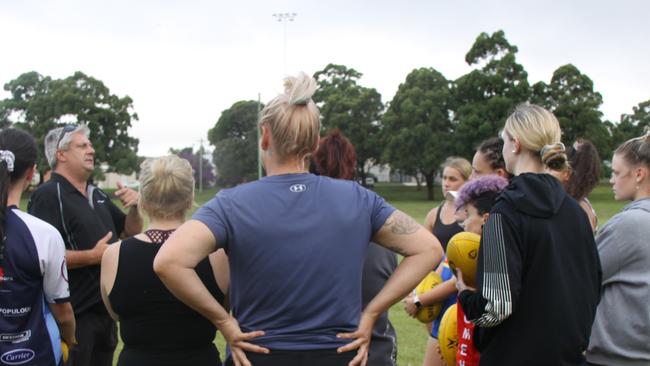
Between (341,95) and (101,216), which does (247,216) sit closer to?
(101,216)

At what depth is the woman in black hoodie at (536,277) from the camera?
2.72 meters

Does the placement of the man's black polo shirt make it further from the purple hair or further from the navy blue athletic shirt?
the purple hair

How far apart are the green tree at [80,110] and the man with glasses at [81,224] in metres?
50.0

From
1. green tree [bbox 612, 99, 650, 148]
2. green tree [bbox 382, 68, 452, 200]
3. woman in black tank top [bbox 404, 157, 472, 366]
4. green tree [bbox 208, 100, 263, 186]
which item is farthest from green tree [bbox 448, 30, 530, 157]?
woman in black tank top [bbox 404, 157, 472, 366]

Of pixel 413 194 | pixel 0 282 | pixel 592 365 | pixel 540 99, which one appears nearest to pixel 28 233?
pixel 0 282

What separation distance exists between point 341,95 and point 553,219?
2194 inches

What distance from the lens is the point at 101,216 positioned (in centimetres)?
497

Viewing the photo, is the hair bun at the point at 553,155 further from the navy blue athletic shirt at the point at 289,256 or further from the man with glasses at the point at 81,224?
the man with glasses at the point at 81,224

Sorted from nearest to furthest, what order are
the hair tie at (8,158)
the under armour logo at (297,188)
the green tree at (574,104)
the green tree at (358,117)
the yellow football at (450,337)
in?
the under armour logo at (297,188) → the hair tie at (8,158) → the yellow football at (450,337) → the green tree at (574,104) → the green tree at (358,117)

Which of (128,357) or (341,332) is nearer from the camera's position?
(341,332)

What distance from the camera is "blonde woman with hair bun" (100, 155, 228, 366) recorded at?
3.04 m

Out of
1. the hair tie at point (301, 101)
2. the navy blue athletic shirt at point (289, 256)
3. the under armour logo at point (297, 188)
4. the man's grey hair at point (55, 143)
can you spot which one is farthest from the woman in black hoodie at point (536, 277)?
the man's grey hair at point (55, 143)

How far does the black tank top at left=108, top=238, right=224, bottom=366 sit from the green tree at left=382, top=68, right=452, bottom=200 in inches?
1795

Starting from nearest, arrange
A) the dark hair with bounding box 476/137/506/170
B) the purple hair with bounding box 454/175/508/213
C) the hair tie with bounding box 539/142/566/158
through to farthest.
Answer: the hair tie with bounding box 539/142/566/158
the purple hair with bounding box 454/175/508/213
the dark hair with bounding box 476/137/506/170
